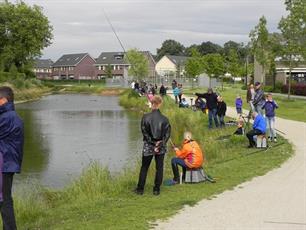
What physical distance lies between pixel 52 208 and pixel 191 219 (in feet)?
10.0

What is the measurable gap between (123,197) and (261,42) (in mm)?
Answer: 37233

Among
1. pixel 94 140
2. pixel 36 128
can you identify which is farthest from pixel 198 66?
pixel 94 140

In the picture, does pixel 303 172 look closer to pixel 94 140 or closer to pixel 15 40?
pixel 94 140

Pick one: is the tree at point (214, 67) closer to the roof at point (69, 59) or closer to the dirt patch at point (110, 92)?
the dirt patch at point (110, 92)

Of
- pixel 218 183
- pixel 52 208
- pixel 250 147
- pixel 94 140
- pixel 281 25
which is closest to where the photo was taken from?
pixel 52 208

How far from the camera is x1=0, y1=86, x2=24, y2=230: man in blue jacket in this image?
7.00 meters

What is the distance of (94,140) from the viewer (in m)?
24.5

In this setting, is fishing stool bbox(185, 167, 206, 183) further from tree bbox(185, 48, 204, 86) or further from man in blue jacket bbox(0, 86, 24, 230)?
tree bbox(185, 48, 204, 86)

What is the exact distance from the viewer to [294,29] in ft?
123

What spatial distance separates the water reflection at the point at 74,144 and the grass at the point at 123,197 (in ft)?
10.3

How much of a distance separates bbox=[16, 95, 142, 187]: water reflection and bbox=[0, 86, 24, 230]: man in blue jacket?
708 centimetres

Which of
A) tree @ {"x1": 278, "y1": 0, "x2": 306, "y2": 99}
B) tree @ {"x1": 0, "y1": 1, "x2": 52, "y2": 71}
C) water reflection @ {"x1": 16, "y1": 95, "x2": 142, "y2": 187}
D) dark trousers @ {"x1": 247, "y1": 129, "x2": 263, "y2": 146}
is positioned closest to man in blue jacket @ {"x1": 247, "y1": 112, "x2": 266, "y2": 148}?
dark trousers @ {"x1": 247, "y1": 129, "x2": 263, "y2": 146}

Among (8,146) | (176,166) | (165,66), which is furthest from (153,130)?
(165,66)

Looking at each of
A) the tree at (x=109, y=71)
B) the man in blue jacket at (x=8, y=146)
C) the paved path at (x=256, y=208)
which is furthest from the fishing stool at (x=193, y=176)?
the tree at (x=109, y=71)
